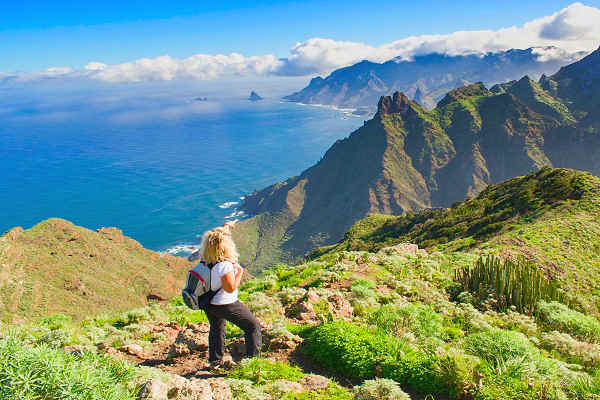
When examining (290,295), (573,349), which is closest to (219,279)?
(290,295)

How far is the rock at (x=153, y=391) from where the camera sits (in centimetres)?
430

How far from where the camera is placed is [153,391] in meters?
4.34

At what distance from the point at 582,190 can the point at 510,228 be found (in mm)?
8007

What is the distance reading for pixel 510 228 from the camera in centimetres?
2866

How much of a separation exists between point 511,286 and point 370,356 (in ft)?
29.0

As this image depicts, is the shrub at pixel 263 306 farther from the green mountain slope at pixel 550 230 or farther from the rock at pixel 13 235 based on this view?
the rock at pixel 13 235

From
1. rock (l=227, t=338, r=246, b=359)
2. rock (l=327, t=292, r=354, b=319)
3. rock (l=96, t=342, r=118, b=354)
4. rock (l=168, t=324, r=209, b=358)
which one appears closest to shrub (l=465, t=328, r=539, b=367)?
rock (l=327, t=292, r=354, b=319)

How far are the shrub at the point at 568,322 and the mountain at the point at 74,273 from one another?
40.4 metres

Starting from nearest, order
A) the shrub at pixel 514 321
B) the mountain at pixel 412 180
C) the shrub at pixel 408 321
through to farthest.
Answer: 1. the shrub at pixel 408 321
2. the shrub at pixel 514 321
3. the mountain at pixel 412 180

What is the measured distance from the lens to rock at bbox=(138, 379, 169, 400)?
14.1 ft

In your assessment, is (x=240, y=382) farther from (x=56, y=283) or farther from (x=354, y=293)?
(x=56, y=283)

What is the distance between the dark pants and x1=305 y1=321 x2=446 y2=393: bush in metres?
1.29

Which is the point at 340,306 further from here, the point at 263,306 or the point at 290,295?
the point at 263,306

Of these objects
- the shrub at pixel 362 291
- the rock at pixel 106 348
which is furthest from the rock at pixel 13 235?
the shrub at pixel 362 291
